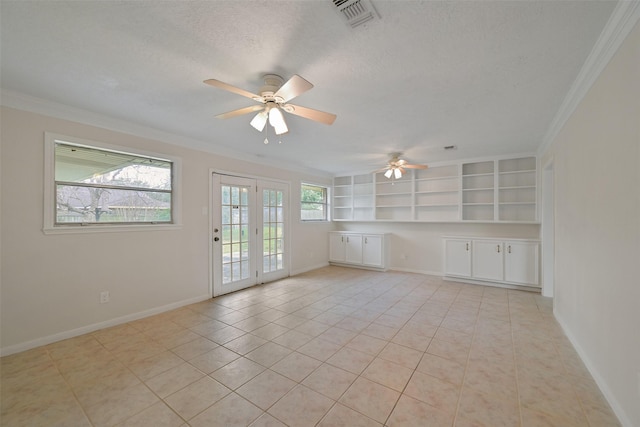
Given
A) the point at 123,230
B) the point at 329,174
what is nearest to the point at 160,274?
the point at 123,230

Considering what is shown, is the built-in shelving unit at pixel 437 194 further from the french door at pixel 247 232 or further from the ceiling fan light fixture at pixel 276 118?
the ceiling fan light fixture at pixel 276 118

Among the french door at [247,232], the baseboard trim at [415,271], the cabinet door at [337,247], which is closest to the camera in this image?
the french door at [247,232]

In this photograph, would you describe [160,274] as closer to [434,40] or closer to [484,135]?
[434,40]

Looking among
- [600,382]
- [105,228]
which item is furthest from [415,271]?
[105,228]

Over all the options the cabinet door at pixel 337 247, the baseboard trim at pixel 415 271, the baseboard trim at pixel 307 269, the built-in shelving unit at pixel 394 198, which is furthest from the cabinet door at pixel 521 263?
the baseboard trim at pixel 307 269

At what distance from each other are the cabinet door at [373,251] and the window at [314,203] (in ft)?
4.51

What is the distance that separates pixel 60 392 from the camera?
1.98 metres

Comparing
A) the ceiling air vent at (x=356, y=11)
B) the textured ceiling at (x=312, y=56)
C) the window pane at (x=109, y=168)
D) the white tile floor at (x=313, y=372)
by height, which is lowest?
the white tile floor at (x=313, y=372)

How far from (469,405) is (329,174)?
578 centimetres

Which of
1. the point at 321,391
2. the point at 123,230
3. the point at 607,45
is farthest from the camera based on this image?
the point at 123,230

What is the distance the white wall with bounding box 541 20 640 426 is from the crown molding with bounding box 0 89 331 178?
14.4ft

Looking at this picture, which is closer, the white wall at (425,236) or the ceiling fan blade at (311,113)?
the ceiling fan blade at (311,113)

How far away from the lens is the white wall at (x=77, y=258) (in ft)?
8.30

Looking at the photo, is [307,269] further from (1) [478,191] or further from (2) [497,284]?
(1) [478,191]
